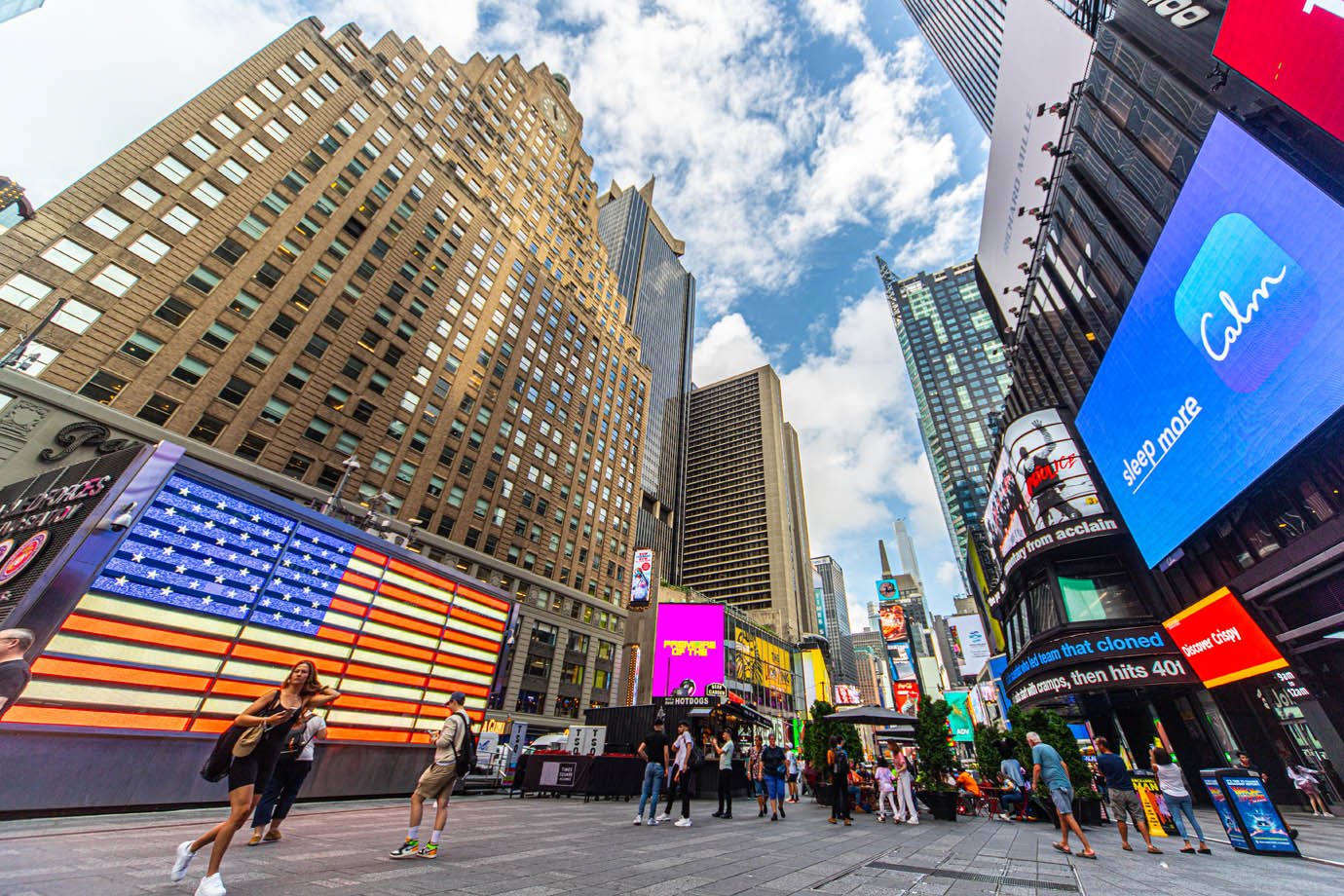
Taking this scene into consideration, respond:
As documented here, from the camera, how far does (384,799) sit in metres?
14.2

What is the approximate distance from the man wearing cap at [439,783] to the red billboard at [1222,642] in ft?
87.1

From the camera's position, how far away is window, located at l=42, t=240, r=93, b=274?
2456cm

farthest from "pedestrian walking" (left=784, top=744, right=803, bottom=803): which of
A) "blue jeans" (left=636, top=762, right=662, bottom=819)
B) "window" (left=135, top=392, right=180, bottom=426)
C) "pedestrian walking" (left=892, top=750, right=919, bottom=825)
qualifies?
"window" (left=135, top=392, right=180, bottom=426)

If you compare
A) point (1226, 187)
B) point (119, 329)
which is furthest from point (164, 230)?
point (1226, 187)

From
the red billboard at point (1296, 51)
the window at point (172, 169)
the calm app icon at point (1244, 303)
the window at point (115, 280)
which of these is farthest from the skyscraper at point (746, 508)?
the window at point (172, 169)

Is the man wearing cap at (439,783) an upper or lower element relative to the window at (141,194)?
lower

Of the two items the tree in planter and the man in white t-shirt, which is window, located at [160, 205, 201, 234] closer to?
the man in white t-shirt

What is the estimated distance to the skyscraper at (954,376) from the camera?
301ft

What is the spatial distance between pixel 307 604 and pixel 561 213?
63.1m

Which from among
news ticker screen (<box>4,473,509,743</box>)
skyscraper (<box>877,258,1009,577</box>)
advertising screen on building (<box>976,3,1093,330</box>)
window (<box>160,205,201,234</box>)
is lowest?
news ticker screen (<box>4,473,509,743</box>)

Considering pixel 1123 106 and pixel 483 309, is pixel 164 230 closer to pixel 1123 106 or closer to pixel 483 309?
pixel 483 309

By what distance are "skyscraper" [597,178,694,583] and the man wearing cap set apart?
3330 inches

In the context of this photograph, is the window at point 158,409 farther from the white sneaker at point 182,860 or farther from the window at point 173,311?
the white sneaker at point 182,860

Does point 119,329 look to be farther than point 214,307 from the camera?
No
